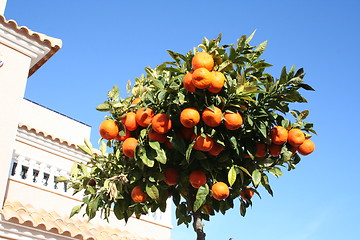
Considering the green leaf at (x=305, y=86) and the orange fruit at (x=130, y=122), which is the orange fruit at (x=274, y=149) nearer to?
the green leaf at (x=305, y=86)

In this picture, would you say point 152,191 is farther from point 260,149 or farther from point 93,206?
point 260,149

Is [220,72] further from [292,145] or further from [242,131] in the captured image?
[292,145]

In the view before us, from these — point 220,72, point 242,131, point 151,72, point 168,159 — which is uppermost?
point 151,72

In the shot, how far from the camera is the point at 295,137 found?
8.82ft

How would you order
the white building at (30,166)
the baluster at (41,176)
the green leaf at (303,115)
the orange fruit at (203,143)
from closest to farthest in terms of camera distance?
the orange fruit at (203,143), the green leaf at (303,115), the white building at (30,166), the baluster at (41,176)

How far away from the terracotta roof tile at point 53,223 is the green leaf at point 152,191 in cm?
400

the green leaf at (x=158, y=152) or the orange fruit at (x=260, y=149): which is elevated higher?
the orange fruit at (x=260, y=149)

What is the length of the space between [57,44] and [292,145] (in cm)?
603

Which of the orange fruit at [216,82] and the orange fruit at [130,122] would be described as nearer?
the orange fruit at [216,82]

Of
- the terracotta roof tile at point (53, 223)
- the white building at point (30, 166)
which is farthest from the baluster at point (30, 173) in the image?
the terracotta roof tile at point (53, 223)

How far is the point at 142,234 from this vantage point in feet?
29.5

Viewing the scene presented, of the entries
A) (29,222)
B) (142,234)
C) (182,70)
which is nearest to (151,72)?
(182,70)

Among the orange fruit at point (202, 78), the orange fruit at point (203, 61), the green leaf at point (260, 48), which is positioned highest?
the green leaf at point (260, 48)

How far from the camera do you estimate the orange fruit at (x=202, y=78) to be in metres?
2.32
